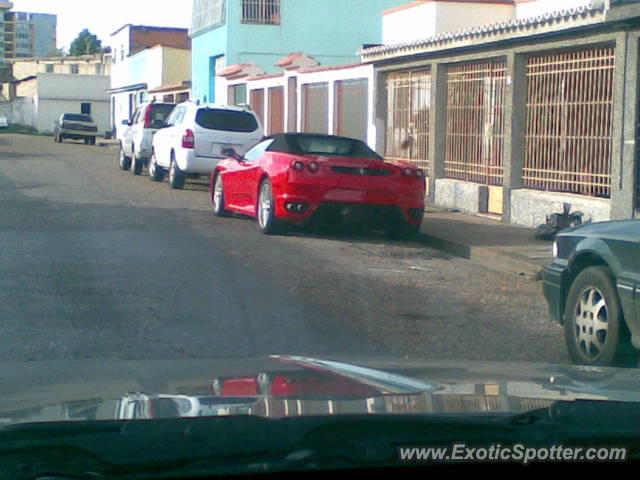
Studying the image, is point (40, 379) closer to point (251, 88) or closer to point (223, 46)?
point (251, 88)

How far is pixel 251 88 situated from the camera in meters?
31.0

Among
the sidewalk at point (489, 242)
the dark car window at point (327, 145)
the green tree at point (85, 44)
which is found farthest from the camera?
the green tree at point (85, 44)

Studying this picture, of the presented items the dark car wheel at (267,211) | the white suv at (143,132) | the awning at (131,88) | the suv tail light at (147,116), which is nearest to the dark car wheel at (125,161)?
the white suv at (143,132)

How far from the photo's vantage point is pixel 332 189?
13.1 metres

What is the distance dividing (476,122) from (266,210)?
17.8ft

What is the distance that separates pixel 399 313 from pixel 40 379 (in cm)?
536

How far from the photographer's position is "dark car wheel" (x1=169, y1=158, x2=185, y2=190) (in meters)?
20.7

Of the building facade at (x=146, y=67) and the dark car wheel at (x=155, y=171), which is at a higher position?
the building facade at (x=146, y=67)

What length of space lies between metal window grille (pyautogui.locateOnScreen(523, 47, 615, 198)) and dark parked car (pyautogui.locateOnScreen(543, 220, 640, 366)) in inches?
273

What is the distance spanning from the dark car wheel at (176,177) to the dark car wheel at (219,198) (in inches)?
194

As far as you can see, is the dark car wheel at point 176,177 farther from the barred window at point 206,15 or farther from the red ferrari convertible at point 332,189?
the barred window at point 206,15

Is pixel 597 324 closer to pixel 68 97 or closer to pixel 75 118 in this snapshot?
pixel 75 118

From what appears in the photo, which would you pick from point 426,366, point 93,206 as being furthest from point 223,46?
point 426,366

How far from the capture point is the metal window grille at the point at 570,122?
45.7ft
